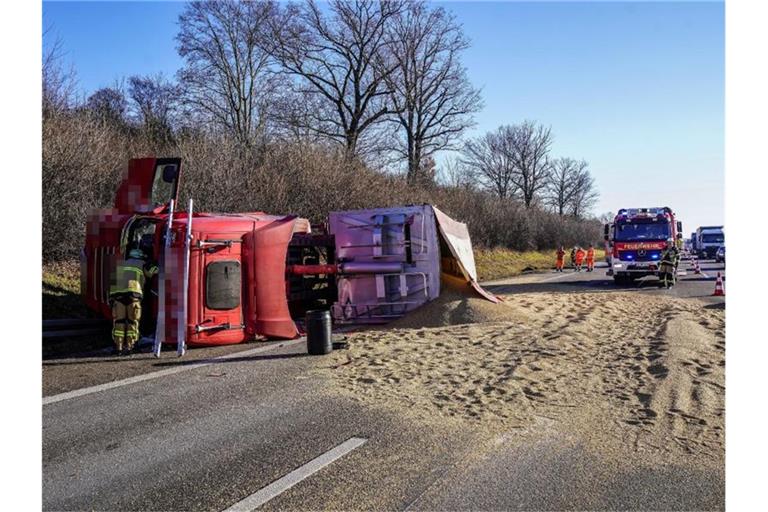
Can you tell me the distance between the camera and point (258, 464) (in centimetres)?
451

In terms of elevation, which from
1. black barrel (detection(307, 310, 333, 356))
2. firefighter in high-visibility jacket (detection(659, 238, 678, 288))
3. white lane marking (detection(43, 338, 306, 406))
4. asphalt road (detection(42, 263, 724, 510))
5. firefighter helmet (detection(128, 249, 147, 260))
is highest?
firefighter helmet (detection(128, 249, 147, 260))

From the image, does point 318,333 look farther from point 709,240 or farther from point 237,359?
point 709,240

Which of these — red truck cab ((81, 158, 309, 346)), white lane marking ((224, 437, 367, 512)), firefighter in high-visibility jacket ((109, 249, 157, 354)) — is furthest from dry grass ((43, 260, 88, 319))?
white lane marking ((224, 437, 367, 512))

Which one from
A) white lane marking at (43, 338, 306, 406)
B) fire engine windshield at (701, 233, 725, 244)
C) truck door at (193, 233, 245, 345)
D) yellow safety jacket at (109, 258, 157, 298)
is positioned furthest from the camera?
fire engine windshield at (701, 233, 725, 244)

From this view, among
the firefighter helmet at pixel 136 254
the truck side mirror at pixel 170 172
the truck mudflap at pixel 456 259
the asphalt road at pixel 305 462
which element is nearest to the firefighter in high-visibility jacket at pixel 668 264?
the truck mudflap at pixel 456 259

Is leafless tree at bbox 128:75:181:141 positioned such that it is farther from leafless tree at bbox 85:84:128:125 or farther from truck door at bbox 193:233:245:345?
truck door at bbox 193:233:245:345

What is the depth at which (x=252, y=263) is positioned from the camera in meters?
9.73

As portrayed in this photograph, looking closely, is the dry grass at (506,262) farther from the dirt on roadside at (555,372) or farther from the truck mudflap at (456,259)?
the dirt on roadside at (555,372)

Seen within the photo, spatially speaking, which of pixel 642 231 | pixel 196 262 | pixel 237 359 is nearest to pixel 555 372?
pixel 237 359

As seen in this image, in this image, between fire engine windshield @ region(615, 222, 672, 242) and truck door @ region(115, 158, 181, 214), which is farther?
fire engine windshield @ region(615, 222, 672, 242)

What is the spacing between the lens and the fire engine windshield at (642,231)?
21.1 m

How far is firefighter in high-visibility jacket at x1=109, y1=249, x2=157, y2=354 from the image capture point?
8.59 meters

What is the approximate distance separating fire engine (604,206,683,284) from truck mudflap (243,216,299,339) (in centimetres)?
1515

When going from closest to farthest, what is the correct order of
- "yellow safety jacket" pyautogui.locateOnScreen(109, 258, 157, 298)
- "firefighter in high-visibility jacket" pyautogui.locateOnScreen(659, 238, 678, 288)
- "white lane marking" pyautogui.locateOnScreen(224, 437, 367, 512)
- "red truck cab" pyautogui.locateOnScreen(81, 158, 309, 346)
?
"white lane marking" pyautogui.locateOnScreen(224, 437, 367, 512), "yellow safety jacket" pyautogui.locateOnScreen(109, 258, 157, 298), "red truck cab" pyautogui.locateOnScreen(81, 158, 309, 346), "firefighter in high-visibility jacket" pyautogui.locateOnScreen(659, 238, 678, 288)
